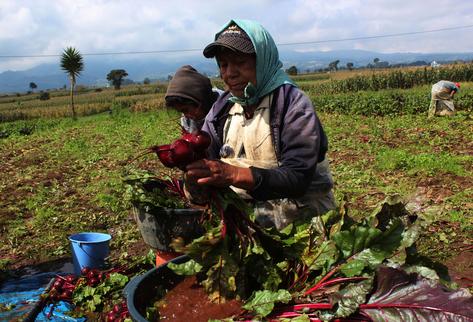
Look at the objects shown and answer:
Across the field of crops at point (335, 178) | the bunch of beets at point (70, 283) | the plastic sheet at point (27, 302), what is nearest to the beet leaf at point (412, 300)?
the field of crops at point (335, 178)

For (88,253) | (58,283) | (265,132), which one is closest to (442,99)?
(88,253)

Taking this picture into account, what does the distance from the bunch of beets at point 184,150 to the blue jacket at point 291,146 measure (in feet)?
0.73

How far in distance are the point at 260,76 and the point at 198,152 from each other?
0.63m

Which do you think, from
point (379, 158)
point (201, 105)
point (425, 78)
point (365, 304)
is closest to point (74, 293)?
point (201, 105)

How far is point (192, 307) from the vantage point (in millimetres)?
1653

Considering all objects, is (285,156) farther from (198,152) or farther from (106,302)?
(106,302)

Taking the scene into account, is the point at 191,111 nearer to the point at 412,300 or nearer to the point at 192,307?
the point at 192,307

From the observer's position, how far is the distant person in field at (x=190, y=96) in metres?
3.50

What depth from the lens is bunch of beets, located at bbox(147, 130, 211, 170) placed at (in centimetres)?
144

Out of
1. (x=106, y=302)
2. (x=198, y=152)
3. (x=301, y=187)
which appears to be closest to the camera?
(x=198, y=152)

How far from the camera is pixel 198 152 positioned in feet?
4.98

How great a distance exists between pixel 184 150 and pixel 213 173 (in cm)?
12

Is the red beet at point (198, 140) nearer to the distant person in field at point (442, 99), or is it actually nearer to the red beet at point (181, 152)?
the red beet at point (181, 152)

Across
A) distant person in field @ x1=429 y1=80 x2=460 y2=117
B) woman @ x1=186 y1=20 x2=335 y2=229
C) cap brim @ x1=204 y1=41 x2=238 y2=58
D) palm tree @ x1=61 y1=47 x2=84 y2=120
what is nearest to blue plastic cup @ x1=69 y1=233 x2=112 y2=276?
woman @ x1=186 y1=20 x2=335 y2=229
